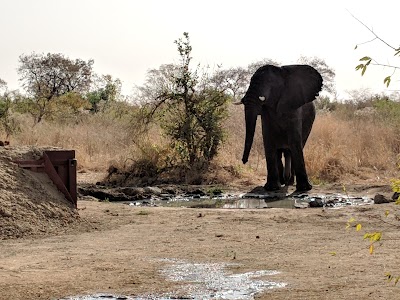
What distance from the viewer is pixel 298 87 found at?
17.8 metres

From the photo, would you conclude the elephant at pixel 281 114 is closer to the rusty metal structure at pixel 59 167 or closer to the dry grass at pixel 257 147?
the dry grass at pixel 257 147

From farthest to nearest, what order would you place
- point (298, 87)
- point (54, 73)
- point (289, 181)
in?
1. point (54, 73)
2. point (289, 181)
3. point (298, 87)

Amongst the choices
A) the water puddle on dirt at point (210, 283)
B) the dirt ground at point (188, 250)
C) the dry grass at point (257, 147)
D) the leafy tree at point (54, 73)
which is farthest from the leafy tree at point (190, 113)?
the leafy tree at point (54, 73)

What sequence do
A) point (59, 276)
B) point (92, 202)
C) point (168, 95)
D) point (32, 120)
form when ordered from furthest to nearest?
point (32, 120), point (168, 95), point (92, 202), point (59, 276)

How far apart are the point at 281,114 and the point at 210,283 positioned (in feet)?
34.8

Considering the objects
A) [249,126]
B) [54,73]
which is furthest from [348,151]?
[54,73]

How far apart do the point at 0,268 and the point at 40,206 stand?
326 centimetres

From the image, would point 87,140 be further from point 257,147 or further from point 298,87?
point 298,87

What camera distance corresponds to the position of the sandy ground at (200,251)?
682 cm

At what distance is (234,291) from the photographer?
22.0ft

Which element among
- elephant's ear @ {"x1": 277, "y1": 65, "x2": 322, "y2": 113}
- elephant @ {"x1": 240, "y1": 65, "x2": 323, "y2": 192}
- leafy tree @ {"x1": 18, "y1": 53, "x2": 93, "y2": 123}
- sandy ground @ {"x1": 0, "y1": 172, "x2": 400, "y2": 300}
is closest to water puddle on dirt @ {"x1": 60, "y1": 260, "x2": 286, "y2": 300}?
sandy ground @ {"x1": 0, "y1": 172, "x2": 400, "y2": 300}

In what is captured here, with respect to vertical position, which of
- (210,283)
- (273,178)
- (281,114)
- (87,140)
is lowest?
(210,283)

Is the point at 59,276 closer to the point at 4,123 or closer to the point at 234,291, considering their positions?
the point at 234,291

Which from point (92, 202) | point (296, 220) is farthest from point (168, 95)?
point (296, 220)
